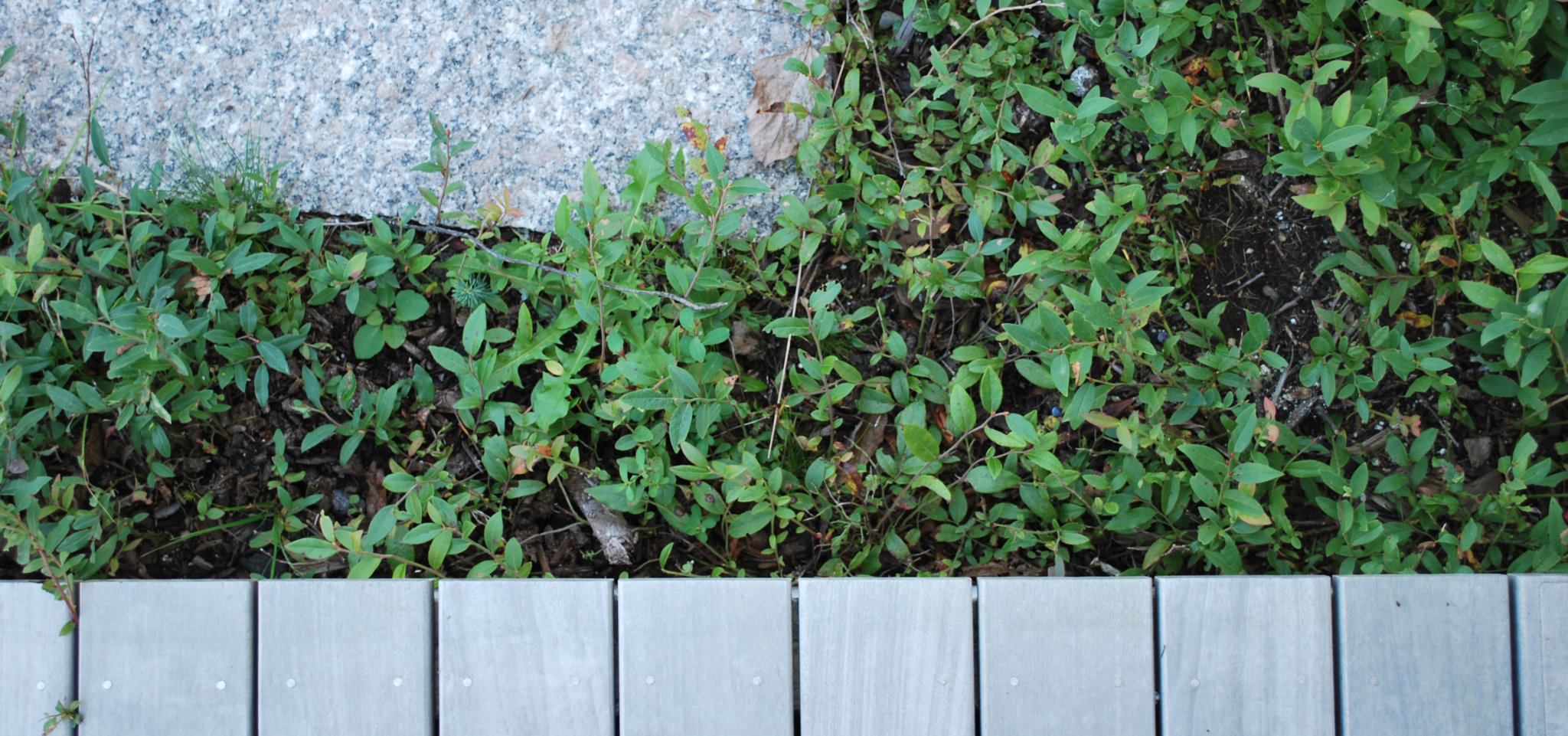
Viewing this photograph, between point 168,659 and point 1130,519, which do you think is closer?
point 168,659

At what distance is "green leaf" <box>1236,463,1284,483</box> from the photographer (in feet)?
5.58

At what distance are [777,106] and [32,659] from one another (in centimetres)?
191

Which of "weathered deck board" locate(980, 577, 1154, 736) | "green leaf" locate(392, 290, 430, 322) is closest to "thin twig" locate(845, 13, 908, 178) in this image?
"weathered deck board" locate(980, 577, 1154, 736)

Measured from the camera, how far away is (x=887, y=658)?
1633mm

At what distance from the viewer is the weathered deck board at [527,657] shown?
5.42 ft

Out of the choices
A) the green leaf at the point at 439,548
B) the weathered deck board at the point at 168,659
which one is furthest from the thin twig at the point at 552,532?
the weathered deck board at the point at 168,659

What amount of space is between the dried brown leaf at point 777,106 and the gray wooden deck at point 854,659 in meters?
1.04

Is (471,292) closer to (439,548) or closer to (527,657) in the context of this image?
(439,548)

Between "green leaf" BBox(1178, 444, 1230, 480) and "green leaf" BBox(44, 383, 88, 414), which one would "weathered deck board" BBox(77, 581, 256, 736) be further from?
"green leaf" BBox(1178, 444, 1230, 480)

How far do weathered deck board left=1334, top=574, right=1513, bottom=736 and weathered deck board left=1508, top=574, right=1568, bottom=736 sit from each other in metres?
0.03

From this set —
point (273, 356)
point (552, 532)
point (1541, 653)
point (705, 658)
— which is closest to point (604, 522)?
point (552, 532)

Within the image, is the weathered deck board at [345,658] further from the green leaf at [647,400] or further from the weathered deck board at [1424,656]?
the weathered deck board at [1424,656]

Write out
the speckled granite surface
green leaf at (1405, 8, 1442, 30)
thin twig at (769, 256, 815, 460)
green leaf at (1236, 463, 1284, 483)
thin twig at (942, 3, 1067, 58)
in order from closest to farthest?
green leaf at (1405, 8, 1442, 30) → green leaf at (1236, 463, 1284, 483) → thin twig at (769, 256, 815, 460) → thin twig at (942, 3, 1067, 58) → the speckled granite surface

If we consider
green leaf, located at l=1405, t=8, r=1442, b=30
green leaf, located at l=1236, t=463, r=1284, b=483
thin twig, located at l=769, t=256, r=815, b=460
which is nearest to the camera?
green leaf, located at l=1405, t=8, r=1442, b=30
